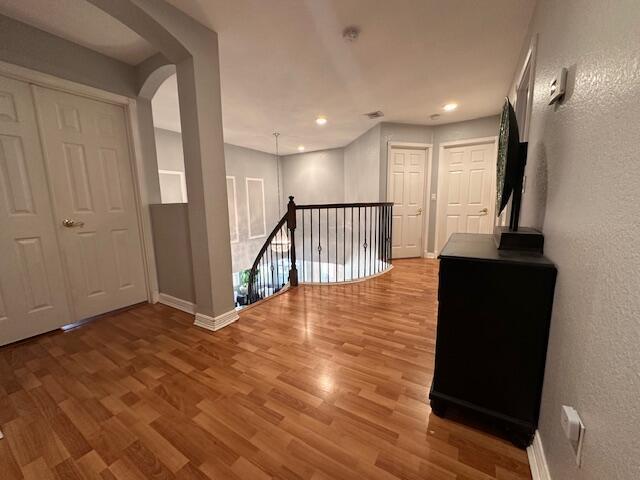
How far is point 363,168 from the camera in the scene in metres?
4.95

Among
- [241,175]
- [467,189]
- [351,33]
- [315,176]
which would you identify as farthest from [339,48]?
[315,176]

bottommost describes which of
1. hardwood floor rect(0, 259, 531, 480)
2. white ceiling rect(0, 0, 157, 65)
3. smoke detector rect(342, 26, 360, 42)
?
hardwood floor rect(0, 259, 531, 480)

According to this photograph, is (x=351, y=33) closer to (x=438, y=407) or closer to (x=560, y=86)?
(x=560, y=86)

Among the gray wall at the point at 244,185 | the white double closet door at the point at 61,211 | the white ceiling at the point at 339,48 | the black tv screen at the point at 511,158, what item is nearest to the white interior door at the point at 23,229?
the white double closet door at the point at 61,211

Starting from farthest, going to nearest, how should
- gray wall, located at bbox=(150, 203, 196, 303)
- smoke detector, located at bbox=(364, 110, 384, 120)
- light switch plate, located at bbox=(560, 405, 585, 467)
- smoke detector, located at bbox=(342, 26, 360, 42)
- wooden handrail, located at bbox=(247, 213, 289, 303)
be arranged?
smoke detector, located at bbox=(364, 110, 384, 120)
wooden handrail, located at bbox=(247, 213, 289, 303)
gray wall, located at bbox=(150, 203, 196, 303)
smoke detector, located at bbox=(342, 26, 360, 42)
light switch plate, located at bbox=(560, 405, 585, 467)

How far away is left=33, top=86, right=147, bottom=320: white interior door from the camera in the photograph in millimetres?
2082

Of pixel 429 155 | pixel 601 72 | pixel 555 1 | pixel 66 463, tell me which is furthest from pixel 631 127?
pixel 429 155

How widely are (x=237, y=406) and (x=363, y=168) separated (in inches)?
177

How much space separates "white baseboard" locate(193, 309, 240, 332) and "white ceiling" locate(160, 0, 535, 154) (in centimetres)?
229

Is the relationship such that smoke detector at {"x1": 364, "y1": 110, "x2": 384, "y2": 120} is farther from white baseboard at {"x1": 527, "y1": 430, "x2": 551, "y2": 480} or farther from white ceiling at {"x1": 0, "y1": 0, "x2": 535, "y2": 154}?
white baseboard at {"x1": 527, "y1": 430, "x2": 551, "y2": 480}

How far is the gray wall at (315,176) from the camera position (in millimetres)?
6141

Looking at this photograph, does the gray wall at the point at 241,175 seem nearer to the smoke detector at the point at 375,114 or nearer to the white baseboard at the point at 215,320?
the white baseboard at the point at 215,320

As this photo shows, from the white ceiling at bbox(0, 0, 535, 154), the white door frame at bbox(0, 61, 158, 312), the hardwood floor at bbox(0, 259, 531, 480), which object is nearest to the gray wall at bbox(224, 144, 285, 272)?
the white ceiling at bbox(0, 0, 535, 154)

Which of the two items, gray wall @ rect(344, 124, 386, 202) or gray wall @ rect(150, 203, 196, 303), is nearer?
gray wall @ rect(150, 203, 196, 303)
